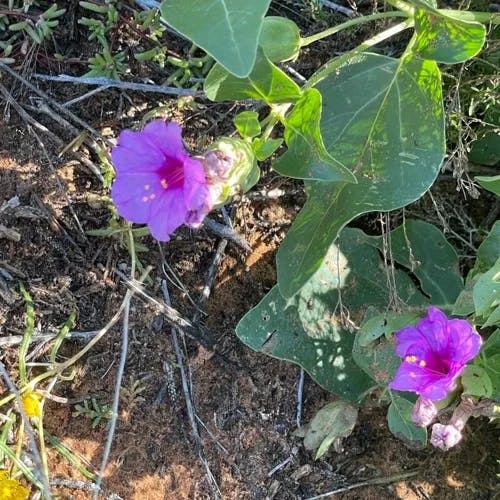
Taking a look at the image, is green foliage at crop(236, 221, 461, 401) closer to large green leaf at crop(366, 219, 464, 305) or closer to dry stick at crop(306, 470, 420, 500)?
large green leaf at crop(366, 219, 464, 305)

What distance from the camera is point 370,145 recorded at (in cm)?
196

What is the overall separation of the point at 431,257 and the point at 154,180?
91 centimetres

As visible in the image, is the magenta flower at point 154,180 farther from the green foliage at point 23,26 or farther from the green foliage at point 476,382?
the green foliage at point 476,382

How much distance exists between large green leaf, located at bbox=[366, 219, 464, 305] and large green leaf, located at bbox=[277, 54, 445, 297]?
1.32 feet

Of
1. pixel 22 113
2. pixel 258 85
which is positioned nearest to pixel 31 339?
pixel 22 113

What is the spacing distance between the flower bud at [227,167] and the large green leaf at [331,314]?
0.61 m

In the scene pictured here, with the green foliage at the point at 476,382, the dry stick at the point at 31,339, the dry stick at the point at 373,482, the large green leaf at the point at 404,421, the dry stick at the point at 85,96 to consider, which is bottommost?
the dry stick at the point at 373,482

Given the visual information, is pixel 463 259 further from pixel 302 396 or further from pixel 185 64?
pixel 185 64

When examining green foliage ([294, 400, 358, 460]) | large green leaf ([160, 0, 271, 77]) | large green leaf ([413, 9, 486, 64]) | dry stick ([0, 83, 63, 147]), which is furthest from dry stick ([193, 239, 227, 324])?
large green leaf ([160, 0, 271, 77])

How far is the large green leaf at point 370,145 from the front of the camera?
1.88 meters

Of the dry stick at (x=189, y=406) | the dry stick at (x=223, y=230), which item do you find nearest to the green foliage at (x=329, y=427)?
the dry stick at (x=189, y=406)

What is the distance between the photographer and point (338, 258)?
7.63ft

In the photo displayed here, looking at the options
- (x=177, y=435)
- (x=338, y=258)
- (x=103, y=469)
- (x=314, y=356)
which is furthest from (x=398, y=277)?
(x=103, y=469)

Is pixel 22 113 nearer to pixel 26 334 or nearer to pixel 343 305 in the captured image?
pixel 26 334
